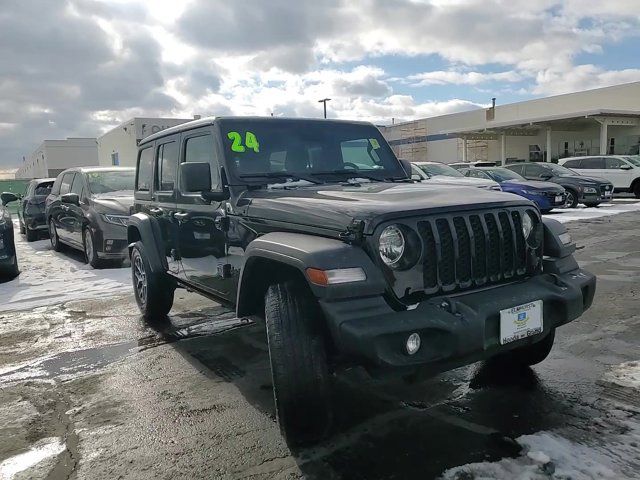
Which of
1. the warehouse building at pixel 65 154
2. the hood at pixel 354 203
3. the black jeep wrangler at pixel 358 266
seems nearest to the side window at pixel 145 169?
the black jeep wrangler at pixel 358 266

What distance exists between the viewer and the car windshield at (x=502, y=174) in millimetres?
16188

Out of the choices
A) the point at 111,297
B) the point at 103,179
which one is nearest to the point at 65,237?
the point at 103,179

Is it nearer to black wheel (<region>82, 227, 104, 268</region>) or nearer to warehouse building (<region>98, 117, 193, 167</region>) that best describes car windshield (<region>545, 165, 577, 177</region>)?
black wheel (<region>82, 227, 104, 268</region>)

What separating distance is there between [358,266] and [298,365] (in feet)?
1.94

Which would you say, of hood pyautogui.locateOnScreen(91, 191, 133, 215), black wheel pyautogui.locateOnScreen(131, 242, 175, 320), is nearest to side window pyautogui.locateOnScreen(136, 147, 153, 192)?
black wheel pyautogui.locateOnScreen(131, 242, 175, 320)

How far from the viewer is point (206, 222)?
4113mm

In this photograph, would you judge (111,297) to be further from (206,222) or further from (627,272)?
(627,272)

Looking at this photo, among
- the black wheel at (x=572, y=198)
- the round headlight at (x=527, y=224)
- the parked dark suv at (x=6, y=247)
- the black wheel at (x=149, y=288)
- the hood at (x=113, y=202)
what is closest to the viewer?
the round headlight at (x=527, y=224)

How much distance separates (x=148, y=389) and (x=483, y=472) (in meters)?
2.40

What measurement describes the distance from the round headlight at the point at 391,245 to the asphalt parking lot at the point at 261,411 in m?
1.03

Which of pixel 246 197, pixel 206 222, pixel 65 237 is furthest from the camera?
pixel 65 237

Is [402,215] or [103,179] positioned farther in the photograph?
[103,179]

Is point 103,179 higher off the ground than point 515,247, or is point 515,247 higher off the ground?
point 103,179

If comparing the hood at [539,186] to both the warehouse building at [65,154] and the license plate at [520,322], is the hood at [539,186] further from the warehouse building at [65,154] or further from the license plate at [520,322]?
the warehouse building at [65,154]
